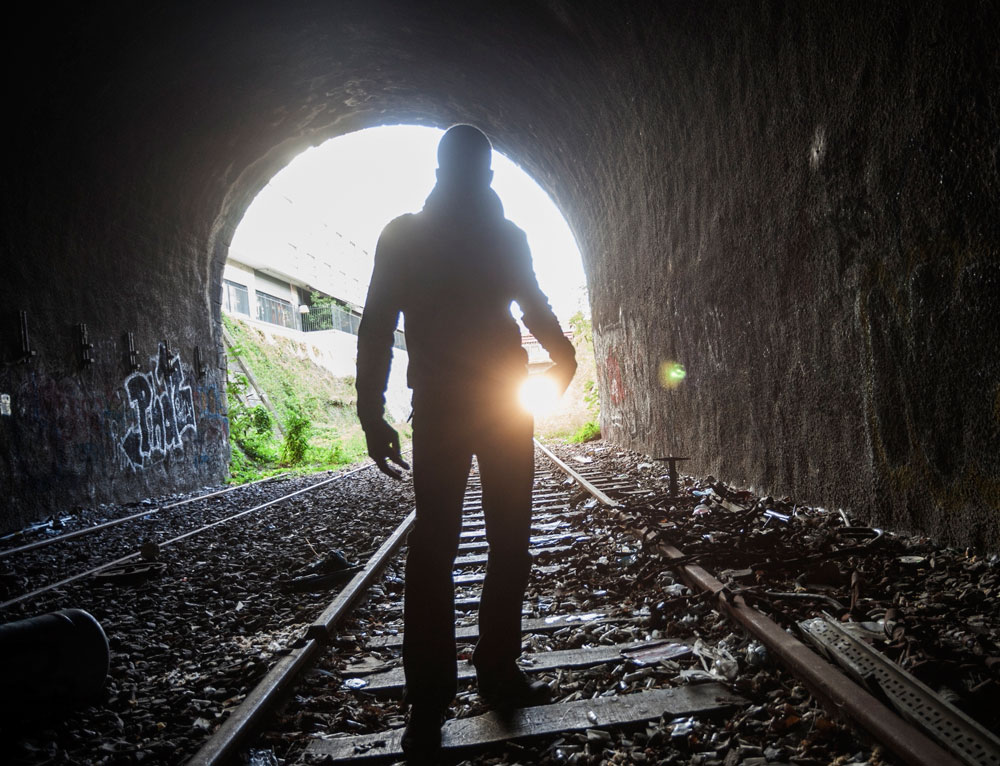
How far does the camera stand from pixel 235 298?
88.5ft

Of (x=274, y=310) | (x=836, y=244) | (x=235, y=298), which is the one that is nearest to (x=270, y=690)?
(x=836, y=244)

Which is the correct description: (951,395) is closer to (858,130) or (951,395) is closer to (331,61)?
(858,130)

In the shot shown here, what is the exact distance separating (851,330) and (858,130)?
3.89ft

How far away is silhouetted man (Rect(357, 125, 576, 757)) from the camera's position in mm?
2049

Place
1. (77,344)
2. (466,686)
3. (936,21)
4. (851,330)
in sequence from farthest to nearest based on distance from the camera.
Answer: (77,344), (851,330), (936,21), (466,686)

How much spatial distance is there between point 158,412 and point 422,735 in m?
10.3

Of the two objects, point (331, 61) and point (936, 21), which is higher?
point (331, 61)

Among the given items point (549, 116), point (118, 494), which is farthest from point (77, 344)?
point (549, 116)

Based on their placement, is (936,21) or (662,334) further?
(662,334)

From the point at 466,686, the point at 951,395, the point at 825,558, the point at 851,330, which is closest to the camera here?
the point at 466,686

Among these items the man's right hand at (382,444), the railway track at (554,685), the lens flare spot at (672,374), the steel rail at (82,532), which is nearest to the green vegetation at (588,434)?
the lens flare spot at (672,374)

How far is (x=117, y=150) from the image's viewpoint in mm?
8805

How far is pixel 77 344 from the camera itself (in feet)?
28.8

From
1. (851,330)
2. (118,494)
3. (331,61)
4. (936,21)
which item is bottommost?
(118,494)
